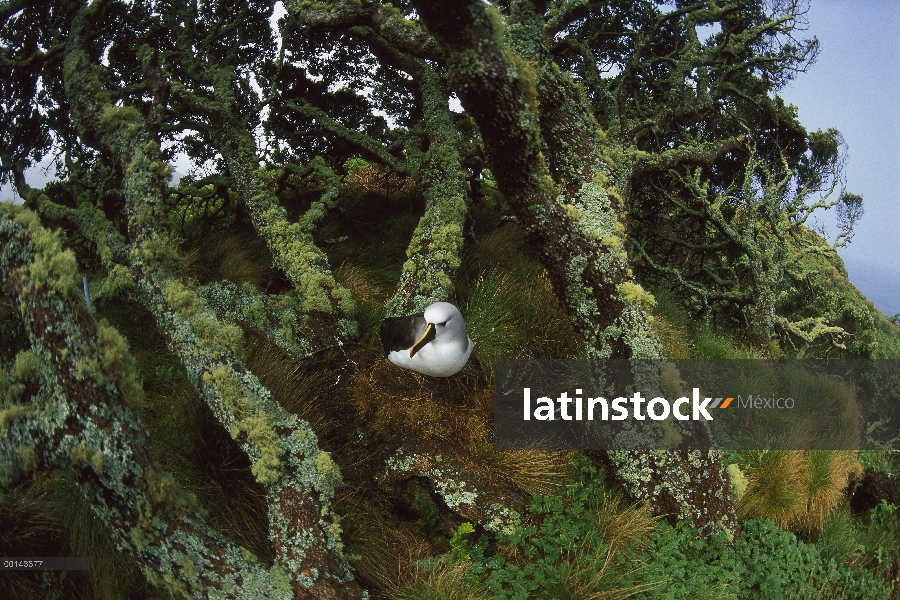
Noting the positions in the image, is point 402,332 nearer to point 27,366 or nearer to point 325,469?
point 325,469

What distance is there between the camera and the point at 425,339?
3.25 meters

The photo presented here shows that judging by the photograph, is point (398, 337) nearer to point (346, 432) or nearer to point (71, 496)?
point (346, 432)

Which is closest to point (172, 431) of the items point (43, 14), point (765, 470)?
point (43, 14)

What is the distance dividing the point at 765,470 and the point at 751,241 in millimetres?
2976

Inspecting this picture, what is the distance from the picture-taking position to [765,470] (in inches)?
176

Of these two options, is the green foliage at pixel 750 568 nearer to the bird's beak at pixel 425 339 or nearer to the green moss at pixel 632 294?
the green moss at pixel 632 294

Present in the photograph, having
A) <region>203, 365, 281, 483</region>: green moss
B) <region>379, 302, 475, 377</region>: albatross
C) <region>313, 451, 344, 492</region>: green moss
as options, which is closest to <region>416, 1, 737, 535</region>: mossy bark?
<region>379, 302, 475, 377</region>: albatross

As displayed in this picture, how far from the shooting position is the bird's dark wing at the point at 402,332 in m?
3.34

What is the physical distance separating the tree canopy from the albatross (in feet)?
1.37

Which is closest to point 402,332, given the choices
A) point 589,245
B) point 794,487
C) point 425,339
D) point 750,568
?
point 425,339

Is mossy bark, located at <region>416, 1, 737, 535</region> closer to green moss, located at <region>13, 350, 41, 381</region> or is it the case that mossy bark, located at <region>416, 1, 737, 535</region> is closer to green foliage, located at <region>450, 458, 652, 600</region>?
green foliage, located at <region>450, 458, 652, 600</region>

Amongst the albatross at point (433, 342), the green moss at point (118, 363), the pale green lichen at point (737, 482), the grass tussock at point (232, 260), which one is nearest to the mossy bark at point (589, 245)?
the pale green lichen at point (737, 482)

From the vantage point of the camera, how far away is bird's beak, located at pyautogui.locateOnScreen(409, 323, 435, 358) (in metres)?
3.24

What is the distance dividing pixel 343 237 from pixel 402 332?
82.8 inches
